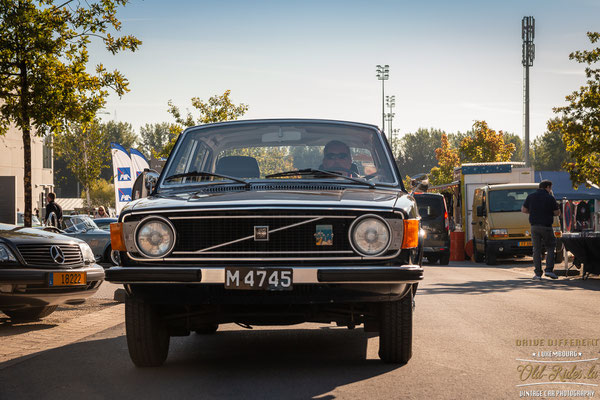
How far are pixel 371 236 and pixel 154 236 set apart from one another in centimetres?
145

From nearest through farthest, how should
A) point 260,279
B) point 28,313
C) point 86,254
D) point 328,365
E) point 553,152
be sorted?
point 260,279, point 328,365, point 28,313, point 86,254, point 553,152

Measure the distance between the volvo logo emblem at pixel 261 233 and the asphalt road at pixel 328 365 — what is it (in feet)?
3.10

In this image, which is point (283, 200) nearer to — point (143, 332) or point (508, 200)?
point (143, 332)

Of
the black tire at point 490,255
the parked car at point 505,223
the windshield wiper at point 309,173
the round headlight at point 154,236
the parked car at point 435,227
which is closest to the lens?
the round headlight at point 154,236

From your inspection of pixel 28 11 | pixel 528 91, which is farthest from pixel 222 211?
pixel 528 91

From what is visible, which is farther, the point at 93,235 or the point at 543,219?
the point at 93,235

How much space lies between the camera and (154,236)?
18.1 feet

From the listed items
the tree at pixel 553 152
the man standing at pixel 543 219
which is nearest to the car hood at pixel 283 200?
the man standing at pixel 543 219

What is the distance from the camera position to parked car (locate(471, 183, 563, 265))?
75.9 ft

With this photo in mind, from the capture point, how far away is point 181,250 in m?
5.49

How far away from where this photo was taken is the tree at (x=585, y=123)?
24.0 meters

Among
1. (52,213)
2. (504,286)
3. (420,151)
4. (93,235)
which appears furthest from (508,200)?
(420,151)

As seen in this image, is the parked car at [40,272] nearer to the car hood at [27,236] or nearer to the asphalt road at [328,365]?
the car hood at [27,236]

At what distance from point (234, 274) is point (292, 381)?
0.83 m
